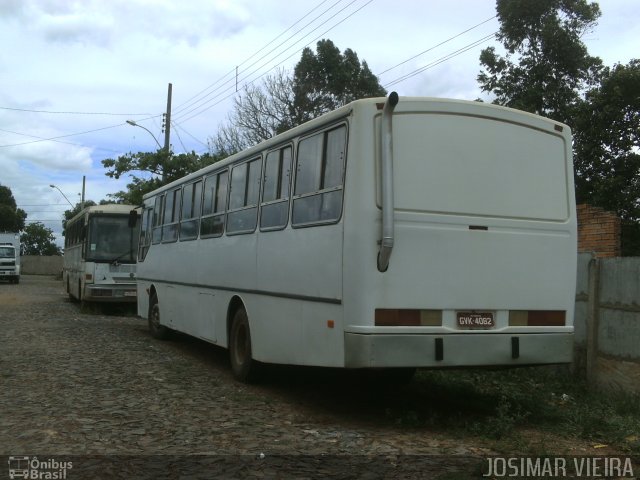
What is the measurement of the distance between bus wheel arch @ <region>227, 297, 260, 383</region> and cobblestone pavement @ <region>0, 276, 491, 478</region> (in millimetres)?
165

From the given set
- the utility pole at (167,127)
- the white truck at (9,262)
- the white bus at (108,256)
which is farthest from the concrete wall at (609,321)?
the white truck at (9,262)

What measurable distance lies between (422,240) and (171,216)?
6.87 m

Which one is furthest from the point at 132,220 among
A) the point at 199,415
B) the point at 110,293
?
the point at 199,415

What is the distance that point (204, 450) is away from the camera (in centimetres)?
523

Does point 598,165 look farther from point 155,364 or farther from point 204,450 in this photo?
point 204,450

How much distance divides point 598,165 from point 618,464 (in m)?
14.9

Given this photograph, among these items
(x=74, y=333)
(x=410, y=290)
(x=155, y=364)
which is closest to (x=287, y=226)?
(x=410, y=290)

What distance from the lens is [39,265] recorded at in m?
63.4

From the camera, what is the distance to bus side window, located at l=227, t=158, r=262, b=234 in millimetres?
8008

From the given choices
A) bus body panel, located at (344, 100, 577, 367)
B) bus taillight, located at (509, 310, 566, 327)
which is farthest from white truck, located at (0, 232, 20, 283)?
bus taillight, located at (509, 310, 566, 327)

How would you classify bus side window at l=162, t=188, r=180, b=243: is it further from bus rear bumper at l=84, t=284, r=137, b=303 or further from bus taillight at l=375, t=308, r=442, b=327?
bus taillight at l=375, t=308, r=442, b=327

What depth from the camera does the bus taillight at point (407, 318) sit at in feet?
18.7

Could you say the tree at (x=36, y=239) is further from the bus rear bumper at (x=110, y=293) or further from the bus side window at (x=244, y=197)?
the bus side window at (x=244, y=197)

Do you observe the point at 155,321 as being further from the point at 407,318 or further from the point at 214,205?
the point at 407,318
